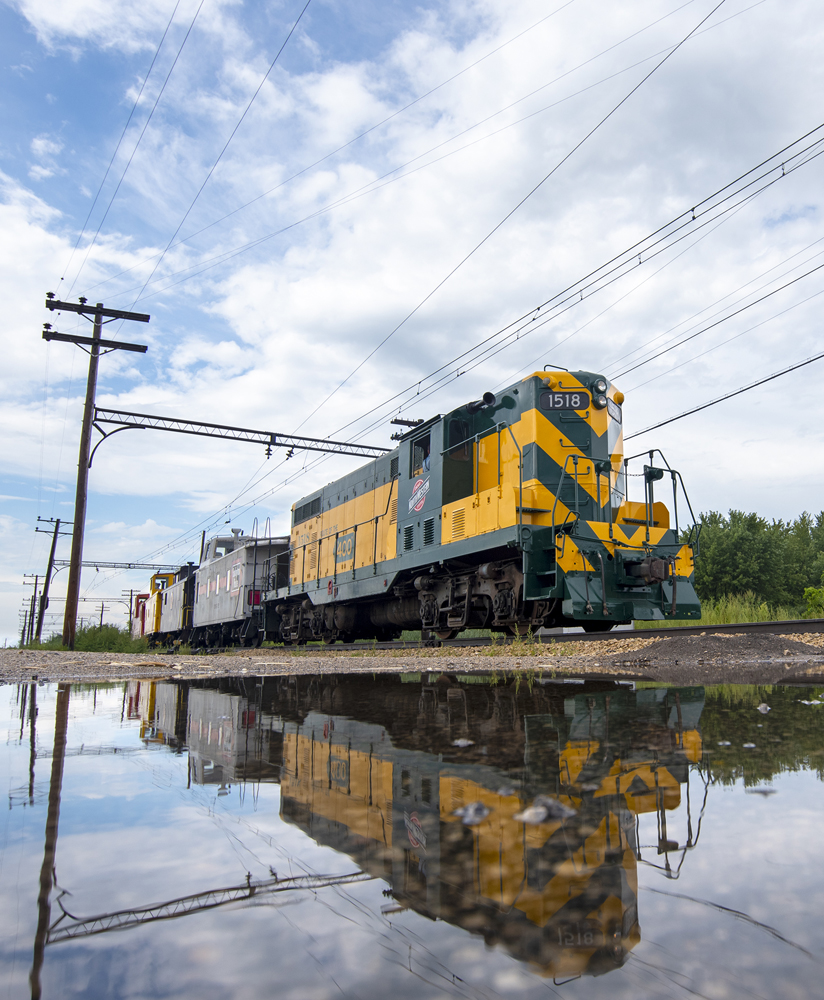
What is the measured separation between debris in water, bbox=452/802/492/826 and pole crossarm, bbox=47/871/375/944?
34 cm

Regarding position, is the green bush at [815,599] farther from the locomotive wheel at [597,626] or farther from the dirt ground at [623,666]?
the dirt ground at [623,666]

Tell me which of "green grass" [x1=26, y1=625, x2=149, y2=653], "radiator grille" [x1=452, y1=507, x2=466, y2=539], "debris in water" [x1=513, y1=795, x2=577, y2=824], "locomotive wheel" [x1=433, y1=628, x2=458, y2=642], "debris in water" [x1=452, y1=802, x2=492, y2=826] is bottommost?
"green grass" [x1=26, y1=625, x2=149, y2=653]

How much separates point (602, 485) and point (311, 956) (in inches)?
389

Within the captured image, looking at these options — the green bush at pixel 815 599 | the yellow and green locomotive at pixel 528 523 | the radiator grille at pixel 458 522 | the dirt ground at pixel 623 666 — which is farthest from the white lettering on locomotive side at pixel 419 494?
the green bush at pixel 815 599

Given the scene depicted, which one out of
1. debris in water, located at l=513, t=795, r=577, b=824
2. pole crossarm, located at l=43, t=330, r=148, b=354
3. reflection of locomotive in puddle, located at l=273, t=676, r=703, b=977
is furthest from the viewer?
pole crossarm, located at l=43, t=330, r=148, b=354

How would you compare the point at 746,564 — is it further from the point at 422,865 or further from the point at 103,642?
the point at 422,865

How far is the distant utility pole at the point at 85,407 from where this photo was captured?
17.3 m

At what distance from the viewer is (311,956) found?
2.91 feet

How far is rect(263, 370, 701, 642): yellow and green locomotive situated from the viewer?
9133mm

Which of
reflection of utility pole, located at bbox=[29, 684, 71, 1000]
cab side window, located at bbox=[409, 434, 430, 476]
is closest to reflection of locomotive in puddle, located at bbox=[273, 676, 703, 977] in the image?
reflection of utility pole, located at bbox=[29, 684, 71, 1000]

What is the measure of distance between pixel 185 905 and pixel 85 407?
66.9 ft

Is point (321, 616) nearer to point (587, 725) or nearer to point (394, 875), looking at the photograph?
point (587, 725)

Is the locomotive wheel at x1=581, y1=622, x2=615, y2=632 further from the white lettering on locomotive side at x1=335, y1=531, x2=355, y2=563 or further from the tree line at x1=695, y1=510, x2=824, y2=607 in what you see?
the tree line at x1=695, y1=510, x2=824, y2=607

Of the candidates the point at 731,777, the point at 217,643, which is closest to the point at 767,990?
the point at 731,777
